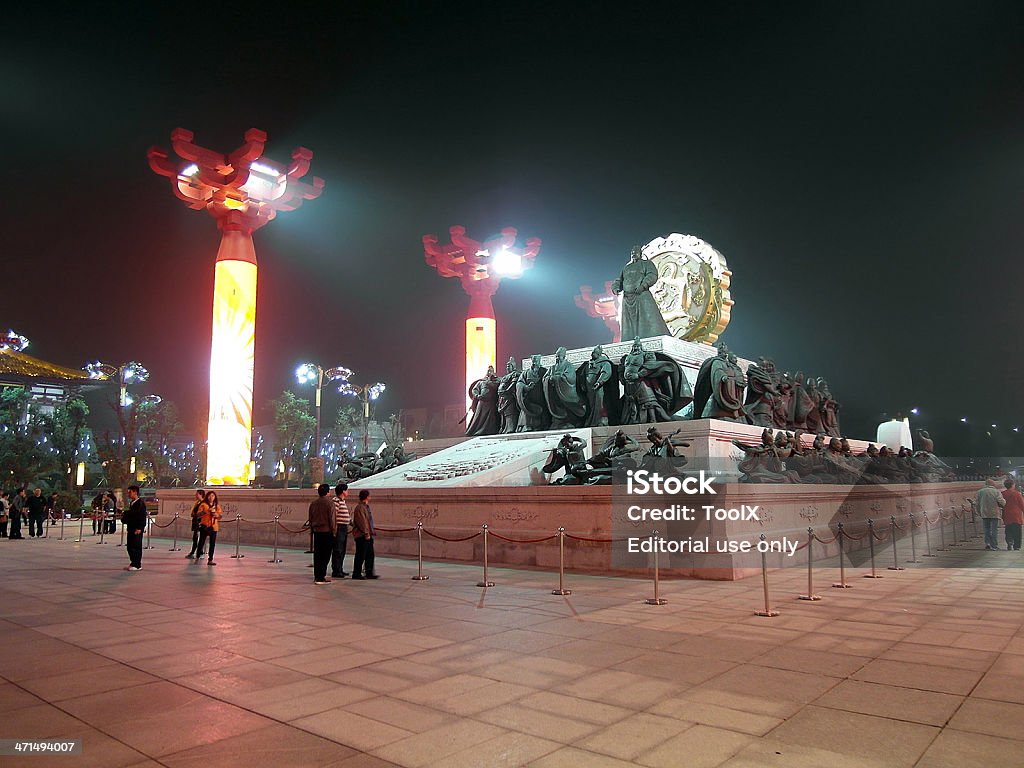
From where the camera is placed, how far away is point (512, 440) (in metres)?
20.2

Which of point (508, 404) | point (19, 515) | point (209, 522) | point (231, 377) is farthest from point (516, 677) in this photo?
point (231, 377)

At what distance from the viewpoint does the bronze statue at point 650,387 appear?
18.9 meters

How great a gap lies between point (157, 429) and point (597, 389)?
4873 cm

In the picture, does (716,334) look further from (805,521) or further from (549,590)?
(549,590)

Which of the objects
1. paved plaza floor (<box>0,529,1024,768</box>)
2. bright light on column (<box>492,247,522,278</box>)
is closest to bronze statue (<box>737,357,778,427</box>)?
paved plaza floor (<box>0,529,1024,768</box>)

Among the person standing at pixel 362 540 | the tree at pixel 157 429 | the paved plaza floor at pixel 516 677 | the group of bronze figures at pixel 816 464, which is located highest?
the tree at pixel 157 429

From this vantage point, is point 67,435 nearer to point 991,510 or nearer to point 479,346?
point 479,346

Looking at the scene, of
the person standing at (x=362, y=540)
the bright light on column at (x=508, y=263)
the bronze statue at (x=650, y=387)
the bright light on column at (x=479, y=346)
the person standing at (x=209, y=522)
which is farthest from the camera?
the bright light on column at (x=508, y=263)

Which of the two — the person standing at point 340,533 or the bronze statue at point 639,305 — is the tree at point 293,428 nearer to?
the bronze statue at point 639,305

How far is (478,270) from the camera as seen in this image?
47.8 meters

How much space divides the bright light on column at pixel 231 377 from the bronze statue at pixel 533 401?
15.6 metres

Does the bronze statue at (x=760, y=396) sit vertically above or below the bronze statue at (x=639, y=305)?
below

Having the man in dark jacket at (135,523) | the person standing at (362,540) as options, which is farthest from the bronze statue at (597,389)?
the man in dark jacket at (135,523)

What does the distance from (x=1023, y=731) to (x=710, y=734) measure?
1742 millimetres
